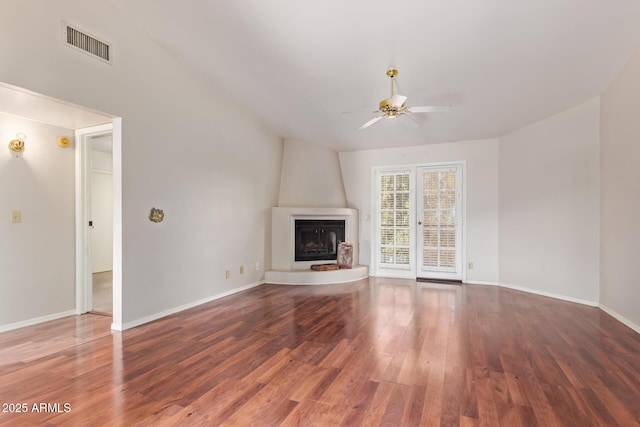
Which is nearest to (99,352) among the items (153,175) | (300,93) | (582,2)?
(153,175)

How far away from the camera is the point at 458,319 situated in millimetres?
3670

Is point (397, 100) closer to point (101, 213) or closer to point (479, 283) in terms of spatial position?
point (479, 283)

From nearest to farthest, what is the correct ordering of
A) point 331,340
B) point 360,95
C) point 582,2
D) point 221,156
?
1. point 582,2
2. point 331,340
3. point 360,95
4. point 221,156

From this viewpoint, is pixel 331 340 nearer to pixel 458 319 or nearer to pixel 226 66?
pixel 458 319

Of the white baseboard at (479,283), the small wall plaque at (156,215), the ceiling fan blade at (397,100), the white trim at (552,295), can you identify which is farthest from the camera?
the white baseboard at (479,283)

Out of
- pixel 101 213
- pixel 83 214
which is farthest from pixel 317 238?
pixel 101 213

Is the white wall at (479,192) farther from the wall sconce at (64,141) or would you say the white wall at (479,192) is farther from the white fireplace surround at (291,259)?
the wall sconce at (64,141)

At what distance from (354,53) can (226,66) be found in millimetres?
1603

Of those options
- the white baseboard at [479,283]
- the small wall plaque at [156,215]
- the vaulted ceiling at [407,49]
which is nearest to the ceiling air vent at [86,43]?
the vaulted ceiling at [407,49]

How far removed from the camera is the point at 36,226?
3506mm

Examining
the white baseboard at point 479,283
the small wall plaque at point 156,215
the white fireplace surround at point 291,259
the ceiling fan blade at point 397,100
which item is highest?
the ceiling fan blade at point 397,100

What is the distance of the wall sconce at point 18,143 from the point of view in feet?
10.9

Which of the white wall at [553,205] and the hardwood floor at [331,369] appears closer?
the hardwood floor at [331,369]

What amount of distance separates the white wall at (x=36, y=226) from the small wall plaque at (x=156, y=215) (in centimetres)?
114
